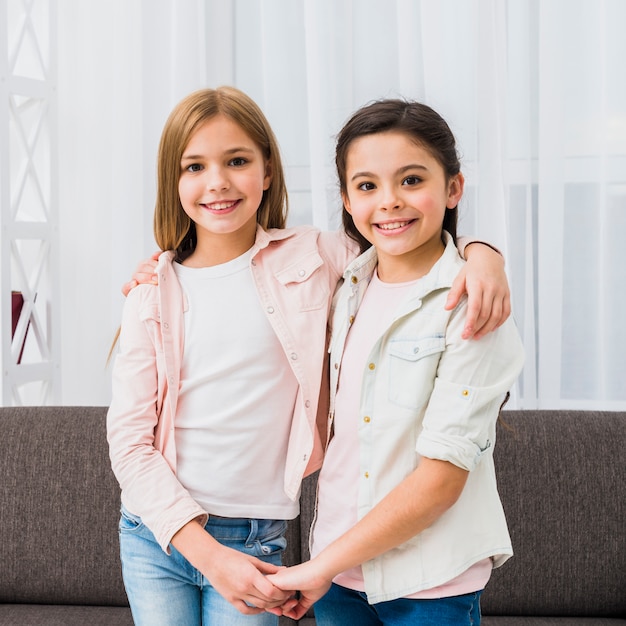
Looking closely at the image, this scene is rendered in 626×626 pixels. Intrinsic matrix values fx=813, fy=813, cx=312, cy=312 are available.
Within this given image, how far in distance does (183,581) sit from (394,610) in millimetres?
324

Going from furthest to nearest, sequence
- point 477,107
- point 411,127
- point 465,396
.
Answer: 1. point 477,107
2. point 411,127
3. point 465,396

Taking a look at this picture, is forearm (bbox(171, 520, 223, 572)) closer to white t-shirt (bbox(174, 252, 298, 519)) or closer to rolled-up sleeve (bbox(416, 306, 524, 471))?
white t-shirt (bbox(174, 252, 298, 519))

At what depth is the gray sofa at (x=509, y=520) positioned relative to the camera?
5.82 feet


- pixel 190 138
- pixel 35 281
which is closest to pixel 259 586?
pixel 190 138

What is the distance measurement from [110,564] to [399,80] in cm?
150

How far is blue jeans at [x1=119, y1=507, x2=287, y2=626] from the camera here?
1197mm

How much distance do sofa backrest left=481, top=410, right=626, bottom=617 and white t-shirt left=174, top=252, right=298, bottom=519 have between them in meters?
0.74

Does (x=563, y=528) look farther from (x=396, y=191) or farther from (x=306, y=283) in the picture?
(x=396, y=191)

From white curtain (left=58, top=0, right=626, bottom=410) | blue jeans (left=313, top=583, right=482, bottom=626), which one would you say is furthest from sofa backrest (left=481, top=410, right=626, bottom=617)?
blue jeans (left=313, top=583, right=482, bottom=626)

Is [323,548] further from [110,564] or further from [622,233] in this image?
[622,233]

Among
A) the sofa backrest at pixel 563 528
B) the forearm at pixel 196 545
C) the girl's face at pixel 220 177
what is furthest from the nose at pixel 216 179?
the sofa backrest at pixel 563 528

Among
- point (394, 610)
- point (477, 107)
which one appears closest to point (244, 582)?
point (394, 610)

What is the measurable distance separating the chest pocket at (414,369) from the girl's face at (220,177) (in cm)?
35

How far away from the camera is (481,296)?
3.44 feet
